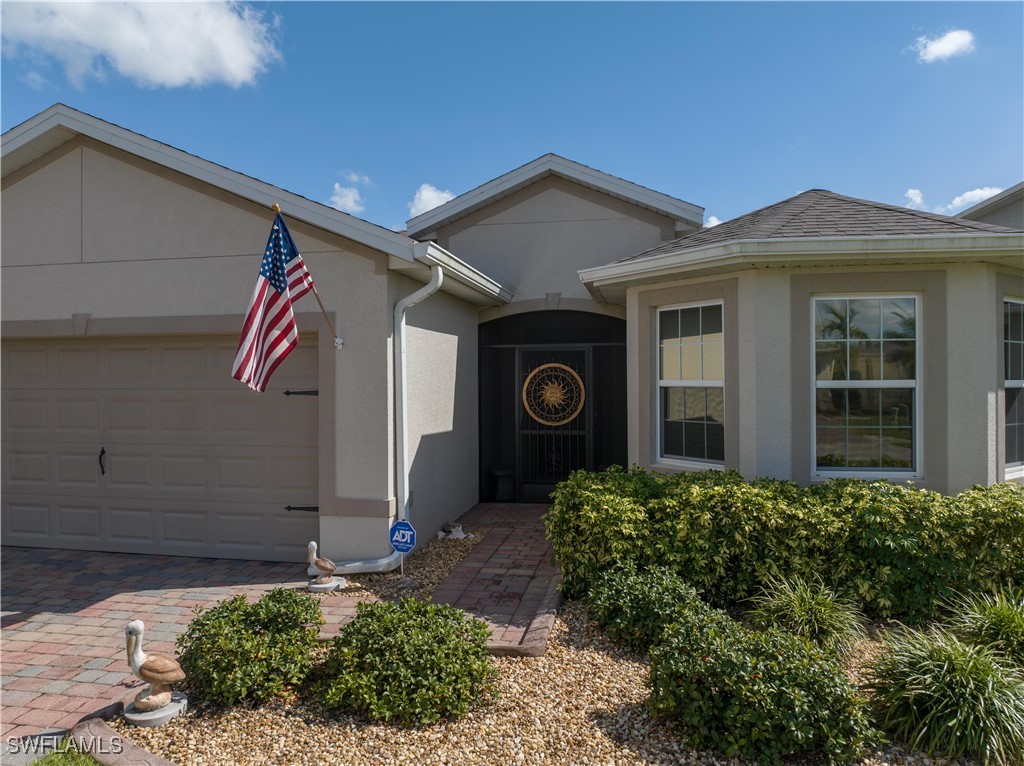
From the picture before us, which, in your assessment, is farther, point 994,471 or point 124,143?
point 124,143

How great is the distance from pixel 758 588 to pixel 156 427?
653 cm

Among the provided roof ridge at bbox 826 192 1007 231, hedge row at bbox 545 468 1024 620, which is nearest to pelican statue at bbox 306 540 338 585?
hedge row at bbox 545 468 1024 620

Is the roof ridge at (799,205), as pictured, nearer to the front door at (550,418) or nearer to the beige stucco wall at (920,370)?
the beige stucco wall at (920,370)

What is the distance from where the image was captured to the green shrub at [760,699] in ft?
10.3

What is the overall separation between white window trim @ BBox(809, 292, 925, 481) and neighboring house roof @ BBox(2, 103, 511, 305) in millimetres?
3877

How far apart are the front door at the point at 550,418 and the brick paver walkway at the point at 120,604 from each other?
190 centimetres

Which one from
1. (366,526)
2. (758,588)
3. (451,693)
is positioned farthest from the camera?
(366,526)

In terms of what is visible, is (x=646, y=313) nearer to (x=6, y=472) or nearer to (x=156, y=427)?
(x=156, y=427)

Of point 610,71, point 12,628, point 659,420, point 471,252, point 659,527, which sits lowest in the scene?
point 12,628

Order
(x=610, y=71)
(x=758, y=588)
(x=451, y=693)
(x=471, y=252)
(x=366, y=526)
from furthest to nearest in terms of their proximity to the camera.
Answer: (x=471, y=252)
(x=610, y=71)
(x=366, y=526)
(x=758, y=588)
(x=451, y=693)

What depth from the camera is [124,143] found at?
6582 millimetres

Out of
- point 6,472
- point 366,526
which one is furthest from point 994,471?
point 6,472

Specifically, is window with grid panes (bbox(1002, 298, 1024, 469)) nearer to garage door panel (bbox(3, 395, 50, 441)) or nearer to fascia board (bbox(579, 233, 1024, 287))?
fascia board (bbox(579, 233, 1024, 287))

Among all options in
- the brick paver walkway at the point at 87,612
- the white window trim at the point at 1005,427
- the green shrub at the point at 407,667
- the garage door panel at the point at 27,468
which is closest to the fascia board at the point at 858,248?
the white window trim at the point at 1005,427
